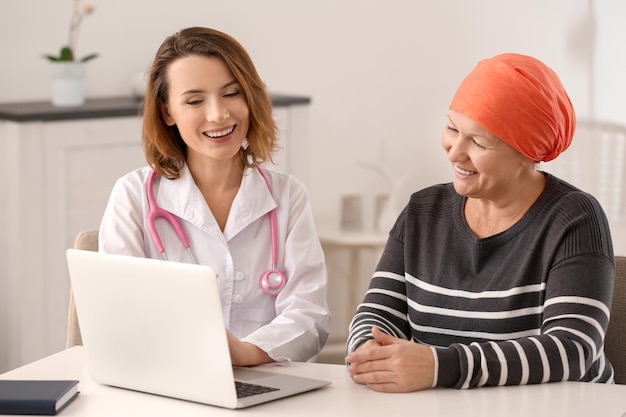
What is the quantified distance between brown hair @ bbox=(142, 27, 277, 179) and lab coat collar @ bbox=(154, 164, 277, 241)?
34 millimetres

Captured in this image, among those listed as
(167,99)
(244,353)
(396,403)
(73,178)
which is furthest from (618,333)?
(73,178)

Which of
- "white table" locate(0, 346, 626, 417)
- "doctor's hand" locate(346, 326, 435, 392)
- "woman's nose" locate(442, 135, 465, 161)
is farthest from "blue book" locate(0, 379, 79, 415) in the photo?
"woman's nose" locate(442, 135, 465, 161)

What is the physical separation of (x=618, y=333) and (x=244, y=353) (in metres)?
0.72

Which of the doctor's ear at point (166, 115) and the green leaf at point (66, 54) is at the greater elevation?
the green leaf at point (66, 54)

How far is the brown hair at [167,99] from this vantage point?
2.03m

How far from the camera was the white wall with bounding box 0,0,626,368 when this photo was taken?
3738 mm

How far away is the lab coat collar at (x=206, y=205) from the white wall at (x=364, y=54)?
5.63ft

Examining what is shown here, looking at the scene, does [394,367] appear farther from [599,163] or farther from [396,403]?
[599,163]

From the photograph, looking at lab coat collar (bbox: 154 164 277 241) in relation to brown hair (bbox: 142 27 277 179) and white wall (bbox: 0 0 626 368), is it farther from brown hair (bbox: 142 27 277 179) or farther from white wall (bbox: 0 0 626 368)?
white wall (bbox: 0 0 626 368)

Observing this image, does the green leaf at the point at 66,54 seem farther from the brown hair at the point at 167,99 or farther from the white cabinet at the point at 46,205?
the brown hair at the point at 167,99

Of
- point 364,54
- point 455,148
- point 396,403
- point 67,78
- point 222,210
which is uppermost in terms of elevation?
point 364,54

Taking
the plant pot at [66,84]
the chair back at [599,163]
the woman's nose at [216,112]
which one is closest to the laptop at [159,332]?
the woman's nose at [216,112]

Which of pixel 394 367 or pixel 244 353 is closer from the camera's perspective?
pixel 394 367

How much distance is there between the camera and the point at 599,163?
447 centimetres
